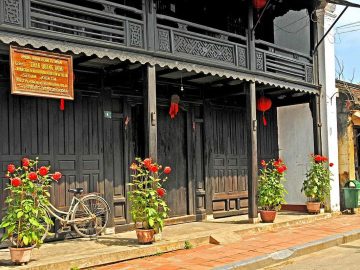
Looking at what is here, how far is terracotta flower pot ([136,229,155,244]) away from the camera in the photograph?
8.37m

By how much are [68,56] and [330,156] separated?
8.45 metres

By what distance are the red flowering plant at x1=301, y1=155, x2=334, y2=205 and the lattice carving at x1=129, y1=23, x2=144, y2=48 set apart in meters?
6.43

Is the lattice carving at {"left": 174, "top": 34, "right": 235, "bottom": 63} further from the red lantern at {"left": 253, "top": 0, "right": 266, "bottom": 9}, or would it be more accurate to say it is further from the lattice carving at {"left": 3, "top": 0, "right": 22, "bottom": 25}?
the lattice carving at {"left": 3, "top": 0, "right": 22, "bottom": 25}

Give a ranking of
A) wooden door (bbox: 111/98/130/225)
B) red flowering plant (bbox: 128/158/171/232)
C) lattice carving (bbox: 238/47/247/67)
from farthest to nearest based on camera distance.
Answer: lattice carving (bbox: 238/47/247/67) → wooden door (bbox: 111/98/130/225) → red flowering plant (bbox: 128/158/171/232)

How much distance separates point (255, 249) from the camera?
8.70 m

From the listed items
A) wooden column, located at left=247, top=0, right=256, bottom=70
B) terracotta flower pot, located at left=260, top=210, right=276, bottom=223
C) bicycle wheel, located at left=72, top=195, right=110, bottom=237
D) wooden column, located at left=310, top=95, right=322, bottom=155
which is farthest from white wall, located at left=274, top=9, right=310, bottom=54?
bicycle wheel, located at left=72, top=195, right=110, bottom=237

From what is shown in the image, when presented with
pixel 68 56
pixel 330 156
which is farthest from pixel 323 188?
pixel 68 56

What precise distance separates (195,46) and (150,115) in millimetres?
2033

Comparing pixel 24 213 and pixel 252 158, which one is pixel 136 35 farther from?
pixel 252 158

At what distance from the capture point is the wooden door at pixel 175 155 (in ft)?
38.0

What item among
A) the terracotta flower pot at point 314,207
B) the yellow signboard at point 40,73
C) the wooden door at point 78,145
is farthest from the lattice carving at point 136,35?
the terracotta flower pot at point 314,207

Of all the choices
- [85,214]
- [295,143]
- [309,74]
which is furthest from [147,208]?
[295,143]

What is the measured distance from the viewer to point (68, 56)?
7.96m

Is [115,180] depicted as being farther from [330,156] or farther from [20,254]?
[330,156]
